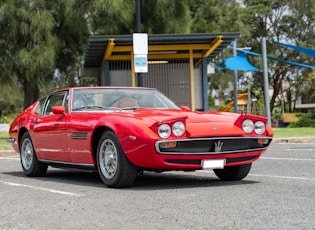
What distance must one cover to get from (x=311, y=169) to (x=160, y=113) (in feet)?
9.45

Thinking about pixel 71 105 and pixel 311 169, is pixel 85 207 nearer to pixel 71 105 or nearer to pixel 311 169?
pixel 71 105

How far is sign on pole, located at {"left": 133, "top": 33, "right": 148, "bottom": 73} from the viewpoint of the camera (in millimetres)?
17234

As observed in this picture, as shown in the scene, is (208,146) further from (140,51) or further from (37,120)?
(140,51)

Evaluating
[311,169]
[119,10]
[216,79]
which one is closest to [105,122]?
[311,169]

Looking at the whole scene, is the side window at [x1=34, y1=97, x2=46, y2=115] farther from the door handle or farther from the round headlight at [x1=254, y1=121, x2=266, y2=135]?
the round headlight at [x1=254, y1=121, x2=266, y2=135]

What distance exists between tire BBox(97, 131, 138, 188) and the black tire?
4.69 feet

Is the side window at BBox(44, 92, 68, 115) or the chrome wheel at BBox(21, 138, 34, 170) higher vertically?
the side window at BBox(44, 92, 68, 115)

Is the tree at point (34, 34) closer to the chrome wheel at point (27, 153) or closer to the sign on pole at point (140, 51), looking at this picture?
the sign on pole at point (140, 51)

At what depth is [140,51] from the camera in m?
17.3

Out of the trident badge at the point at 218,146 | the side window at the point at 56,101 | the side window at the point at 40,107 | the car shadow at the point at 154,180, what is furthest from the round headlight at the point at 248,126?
the side window at the point at 40,107

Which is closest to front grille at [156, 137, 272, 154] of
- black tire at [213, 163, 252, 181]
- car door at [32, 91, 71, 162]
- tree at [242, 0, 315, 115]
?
black tire at [213, 163, 252, 181]

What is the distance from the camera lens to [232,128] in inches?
288

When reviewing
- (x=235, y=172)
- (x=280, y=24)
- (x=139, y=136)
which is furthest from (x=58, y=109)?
(x=280, y=24)

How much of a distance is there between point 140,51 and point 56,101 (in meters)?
8.20
